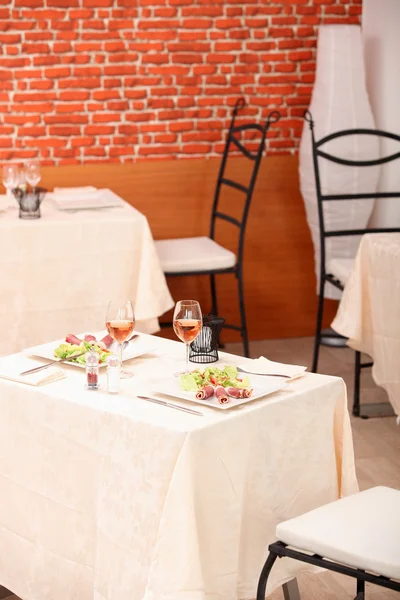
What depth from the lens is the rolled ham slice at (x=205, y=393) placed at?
79.9 inches

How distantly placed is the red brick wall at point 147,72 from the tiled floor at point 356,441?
1.05 meters

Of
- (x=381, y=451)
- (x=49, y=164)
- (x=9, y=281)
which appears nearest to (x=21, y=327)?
(x=9, y=281)

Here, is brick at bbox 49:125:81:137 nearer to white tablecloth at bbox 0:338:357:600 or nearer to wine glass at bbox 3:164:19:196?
wine glass at bbox 3:164:19:196

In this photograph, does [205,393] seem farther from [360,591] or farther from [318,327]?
[318,327]

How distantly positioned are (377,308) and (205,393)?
1898 millimetres

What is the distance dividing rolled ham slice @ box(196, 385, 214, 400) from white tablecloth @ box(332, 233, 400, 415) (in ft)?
5.80

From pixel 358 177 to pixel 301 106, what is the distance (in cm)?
54

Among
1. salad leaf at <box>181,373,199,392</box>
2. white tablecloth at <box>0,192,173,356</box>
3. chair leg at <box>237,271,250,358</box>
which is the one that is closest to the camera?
salad leaf at <box>181,373,199,392</box>

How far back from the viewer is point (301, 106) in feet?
16.9

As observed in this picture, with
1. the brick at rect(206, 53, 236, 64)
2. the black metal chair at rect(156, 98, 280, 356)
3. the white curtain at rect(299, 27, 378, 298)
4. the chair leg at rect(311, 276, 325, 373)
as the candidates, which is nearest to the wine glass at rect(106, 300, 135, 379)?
the black metal chair at rect(156, 98, 280, 356)

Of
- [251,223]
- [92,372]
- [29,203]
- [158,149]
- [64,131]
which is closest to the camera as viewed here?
[92,372]

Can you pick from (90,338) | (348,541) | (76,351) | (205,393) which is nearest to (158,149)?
(90,338)

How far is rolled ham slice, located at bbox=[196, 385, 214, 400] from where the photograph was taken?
6.66 feet

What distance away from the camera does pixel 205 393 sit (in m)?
2.03
